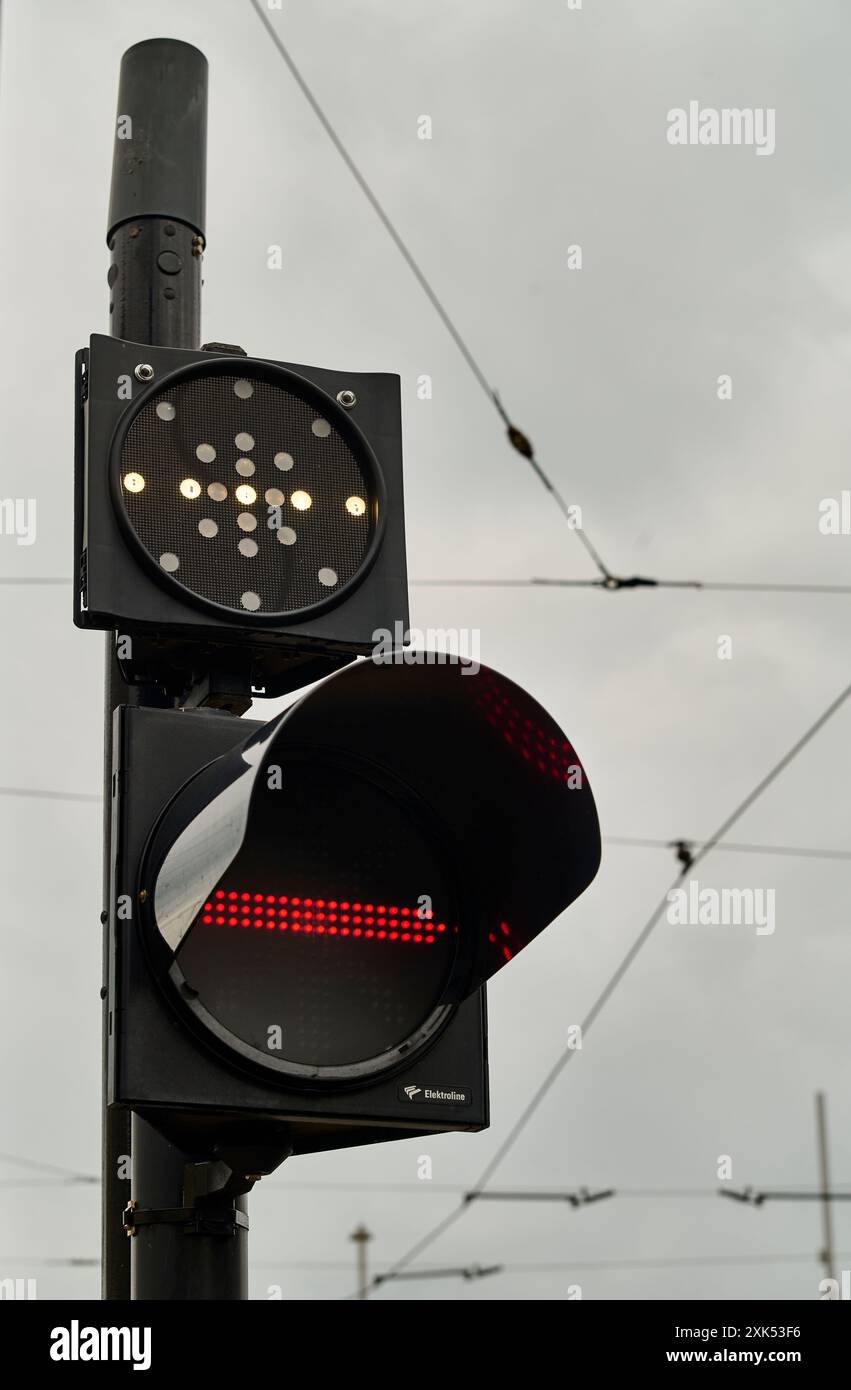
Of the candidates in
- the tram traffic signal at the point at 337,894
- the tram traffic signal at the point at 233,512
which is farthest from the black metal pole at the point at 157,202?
the tram traffic signal at the point at 337,894

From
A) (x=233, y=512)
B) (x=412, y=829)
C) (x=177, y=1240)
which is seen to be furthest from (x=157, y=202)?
(x=177, y=1240)

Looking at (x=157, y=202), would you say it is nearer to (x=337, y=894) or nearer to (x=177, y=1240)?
(x=337, y=894)

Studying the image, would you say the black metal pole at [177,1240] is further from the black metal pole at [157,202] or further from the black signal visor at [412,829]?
the black metal pole at [157,202]

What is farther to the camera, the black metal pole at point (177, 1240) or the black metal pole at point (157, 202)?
the black metal pole at point (157, 202)

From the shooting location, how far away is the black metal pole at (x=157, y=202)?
13.6 feet

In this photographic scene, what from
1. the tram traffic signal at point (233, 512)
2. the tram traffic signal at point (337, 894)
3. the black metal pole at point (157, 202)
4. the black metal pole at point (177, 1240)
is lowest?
the black metal pole at point (177, 1240)

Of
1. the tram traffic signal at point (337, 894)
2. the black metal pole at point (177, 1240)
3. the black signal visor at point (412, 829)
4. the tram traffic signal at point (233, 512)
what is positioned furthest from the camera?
the tram traffic signal at point (233, 512)

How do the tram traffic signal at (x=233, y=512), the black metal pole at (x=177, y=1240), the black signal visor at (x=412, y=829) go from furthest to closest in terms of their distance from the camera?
the tram traffic signal at (x=233, y=512)
the black metal pole at (x=177, y=1240)
the black signal visor at (x=412, y=829)

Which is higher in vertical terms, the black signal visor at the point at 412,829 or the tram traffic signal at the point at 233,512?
the tram traffic signal at the point at 233,512

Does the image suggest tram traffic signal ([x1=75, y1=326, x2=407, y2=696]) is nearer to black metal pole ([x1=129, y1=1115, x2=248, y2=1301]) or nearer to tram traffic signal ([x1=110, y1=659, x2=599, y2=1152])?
tram traffic signal ([x1=110, y1=659, x2=599, y2=1152])

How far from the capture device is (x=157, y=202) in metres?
4.21
